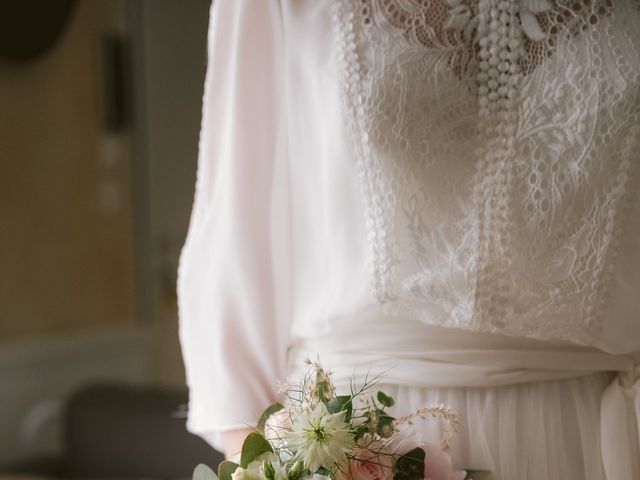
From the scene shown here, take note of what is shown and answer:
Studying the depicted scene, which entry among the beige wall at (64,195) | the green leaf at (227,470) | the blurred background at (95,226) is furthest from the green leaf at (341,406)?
the beige wall at (64,195)

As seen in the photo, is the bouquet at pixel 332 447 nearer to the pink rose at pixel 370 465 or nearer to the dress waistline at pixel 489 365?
the pink rose at pixel 370 465

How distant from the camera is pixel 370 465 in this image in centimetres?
78

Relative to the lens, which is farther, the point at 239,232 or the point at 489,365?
the point at 239,232

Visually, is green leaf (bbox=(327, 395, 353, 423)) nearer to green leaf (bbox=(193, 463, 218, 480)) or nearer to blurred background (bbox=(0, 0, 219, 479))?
green leaf (bbox=(193, 463, 218, 480))

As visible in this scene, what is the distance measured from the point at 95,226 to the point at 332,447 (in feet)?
9.16

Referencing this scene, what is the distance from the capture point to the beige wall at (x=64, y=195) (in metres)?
3.09

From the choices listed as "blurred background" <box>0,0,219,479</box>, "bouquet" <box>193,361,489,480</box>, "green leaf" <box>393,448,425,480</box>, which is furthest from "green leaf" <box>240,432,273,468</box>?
"blurred background" <box>0,0,219,479</box>

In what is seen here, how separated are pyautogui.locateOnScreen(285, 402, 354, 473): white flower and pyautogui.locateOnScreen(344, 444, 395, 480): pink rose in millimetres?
18

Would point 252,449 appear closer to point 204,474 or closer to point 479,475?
point 204,474

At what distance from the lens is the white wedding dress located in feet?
3.14

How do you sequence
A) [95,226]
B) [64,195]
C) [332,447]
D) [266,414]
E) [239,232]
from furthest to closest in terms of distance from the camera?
[95,226]
[64,195]
[239,232]
[266,414]
[332,447]

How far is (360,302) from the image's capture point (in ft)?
3.30
